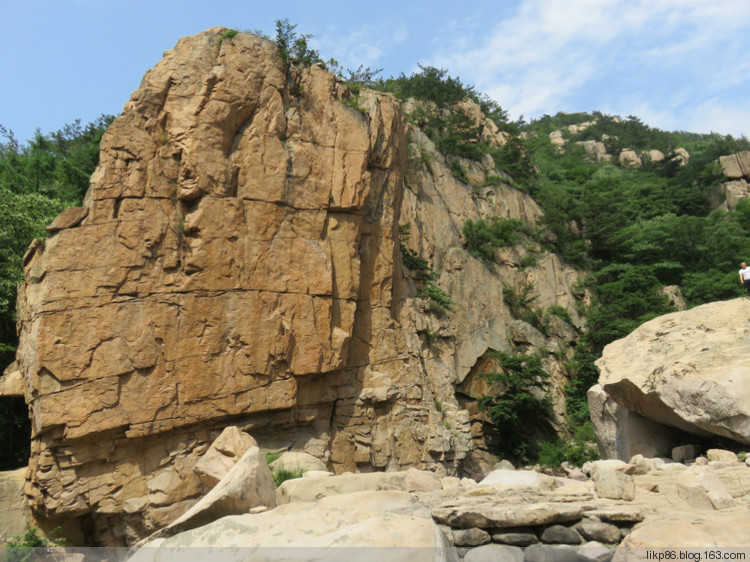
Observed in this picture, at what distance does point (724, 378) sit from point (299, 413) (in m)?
9.66

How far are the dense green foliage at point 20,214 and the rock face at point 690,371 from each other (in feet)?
51.6

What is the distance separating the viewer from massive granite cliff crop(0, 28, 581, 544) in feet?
41.8

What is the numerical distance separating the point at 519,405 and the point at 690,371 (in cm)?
1338

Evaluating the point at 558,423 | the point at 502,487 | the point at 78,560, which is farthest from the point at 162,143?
the point at 558,423

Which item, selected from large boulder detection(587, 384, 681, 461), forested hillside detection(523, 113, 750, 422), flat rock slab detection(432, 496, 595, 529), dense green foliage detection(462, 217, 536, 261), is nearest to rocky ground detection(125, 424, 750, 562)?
flat rock slab detection(432, 496, 595, 529)

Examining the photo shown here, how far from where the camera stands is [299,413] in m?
14.9

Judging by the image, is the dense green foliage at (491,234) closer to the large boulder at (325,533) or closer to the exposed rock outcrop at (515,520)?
the exposed rock outcrop at (515,520)

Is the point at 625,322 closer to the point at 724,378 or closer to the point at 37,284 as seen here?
the point at 724,378

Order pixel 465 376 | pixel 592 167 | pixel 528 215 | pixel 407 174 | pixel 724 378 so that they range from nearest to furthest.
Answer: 1. pixel 724 378
2. pixel 465 376
3. pixel 407 174
4. pixel 528 215
5. pixel 592 167

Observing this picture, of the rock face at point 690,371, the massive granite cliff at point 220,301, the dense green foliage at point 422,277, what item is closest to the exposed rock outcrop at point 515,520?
the rock face at point 690,371

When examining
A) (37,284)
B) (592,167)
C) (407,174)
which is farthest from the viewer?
(592,167)

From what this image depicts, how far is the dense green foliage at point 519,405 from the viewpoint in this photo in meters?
22.3

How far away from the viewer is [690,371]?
982cm

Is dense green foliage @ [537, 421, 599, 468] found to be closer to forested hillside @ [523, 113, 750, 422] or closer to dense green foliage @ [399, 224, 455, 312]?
forested hillside @ [523, 113, 750, 422]
